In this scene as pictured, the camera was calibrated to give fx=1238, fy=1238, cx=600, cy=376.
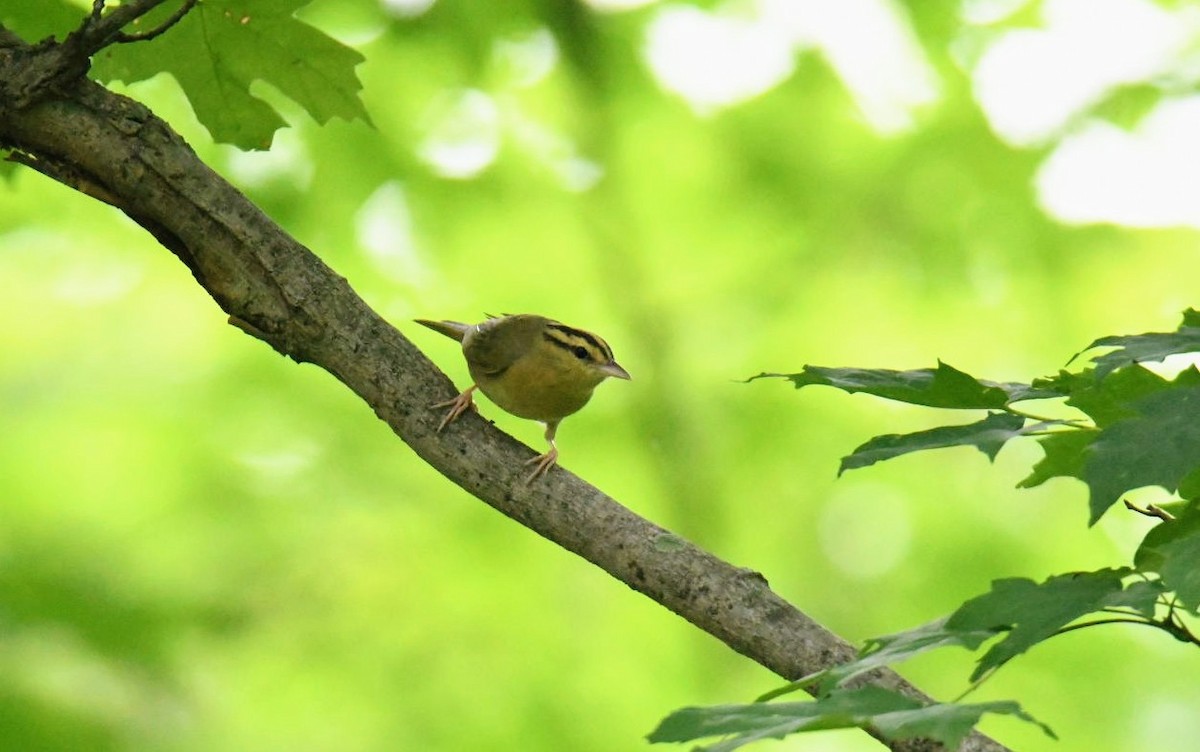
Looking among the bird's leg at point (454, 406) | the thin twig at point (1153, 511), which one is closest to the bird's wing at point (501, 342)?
the bird's leg at point (454, 406)

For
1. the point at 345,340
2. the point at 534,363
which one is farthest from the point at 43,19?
the point at 534,363

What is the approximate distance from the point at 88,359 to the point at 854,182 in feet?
11.1

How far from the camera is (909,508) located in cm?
532

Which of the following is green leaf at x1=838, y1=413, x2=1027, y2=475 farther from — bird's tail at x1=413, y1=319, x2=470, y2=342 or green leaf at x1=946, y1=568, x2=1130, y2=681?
bird's tail at x1=413, y1=319, x2=470, y2=342

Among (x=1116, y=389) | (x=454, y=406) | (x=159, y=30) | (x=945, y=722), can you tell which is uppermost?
(x=159, y=30)

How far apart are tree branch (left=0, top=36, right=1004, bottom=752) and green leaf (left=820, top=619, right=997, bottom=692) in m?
0.58

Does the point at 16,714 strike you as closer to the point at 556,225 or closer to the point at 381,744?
the point at 381,744

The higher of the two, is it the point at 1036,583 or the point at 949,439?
the point at 949,439

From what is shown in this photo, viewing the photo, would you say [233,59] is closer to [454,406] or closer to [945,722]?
[454,406]

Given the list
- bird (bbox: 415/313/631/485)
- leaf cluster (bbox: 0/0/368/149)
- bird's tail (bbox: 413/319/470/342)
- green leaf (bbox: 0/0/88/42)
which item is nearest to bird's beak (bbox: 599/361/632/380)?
bird (bbox: 415/313/631/485)

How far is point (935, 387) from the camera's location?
155cm

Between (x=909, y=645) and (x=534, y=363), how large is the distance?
6.87ft

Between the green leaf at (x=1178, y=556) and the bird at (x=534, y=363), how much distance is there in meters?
2.07

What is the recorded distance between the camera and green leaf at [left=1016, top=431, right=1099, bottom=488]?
5.61ft
